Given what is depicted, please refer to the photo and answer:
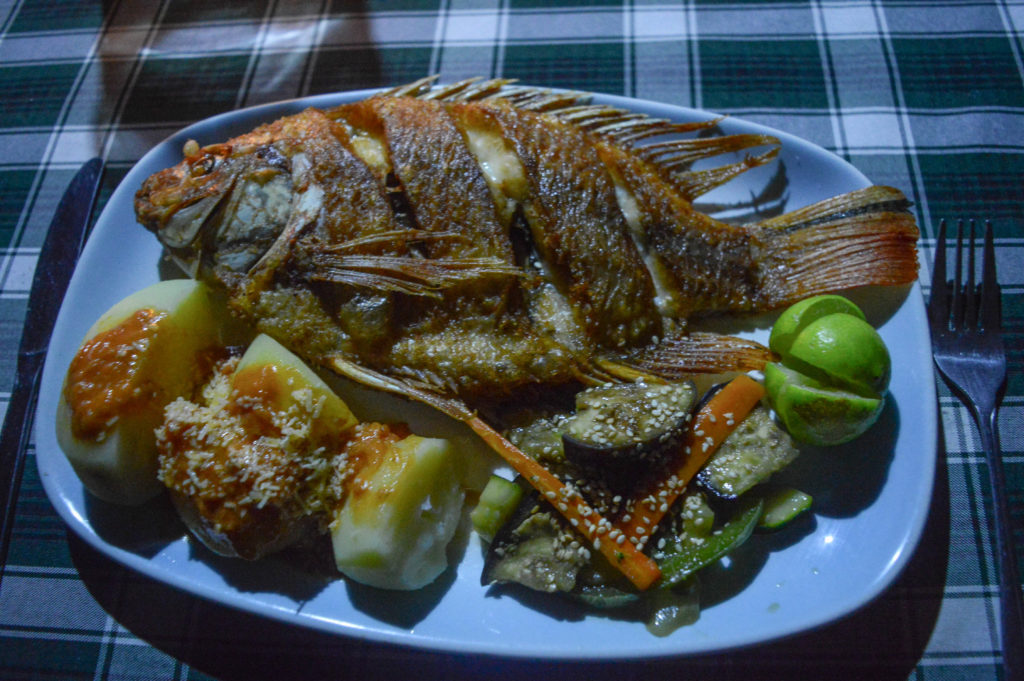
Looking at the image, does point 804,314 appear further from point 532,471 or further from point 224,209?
point 224,209

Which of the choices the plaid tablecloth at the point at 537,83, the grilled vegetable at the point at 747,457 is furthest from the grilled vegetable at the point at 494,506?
the grilled vegetable at the point at 747,457

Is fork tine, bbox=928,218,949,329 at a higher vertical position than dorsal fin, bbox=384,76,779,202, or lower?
lower

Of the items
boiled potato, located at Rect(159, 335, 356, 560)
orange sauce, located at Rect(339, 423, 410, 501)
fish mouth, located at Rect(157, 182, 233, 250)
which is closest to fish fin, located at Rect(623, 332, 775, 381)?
orange sauce, located at Rect(339, 423, 410, 501)

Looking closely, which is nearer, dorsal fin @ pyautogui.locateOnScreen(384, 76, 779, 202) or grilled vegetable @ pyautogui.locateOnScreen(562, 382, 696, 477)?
grilled vegetable @ pyautogui.locateOnScreen(562, 382, 696, 477)

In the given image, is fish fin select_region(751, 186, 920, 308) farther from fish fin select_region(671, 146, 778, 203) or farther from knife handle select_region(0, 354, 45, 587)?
knife handle select_region(0, 354, 45, 587)

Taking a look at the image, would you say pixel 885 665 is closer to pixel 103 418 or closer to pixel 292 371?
pixel 292 371

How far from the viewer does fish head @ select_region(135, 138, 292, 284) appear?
1.96m

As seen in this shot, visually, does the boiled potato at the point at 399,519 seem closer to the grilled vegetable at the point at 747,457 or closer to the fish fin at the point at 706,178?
the grilled vegetable at the point at 747,457

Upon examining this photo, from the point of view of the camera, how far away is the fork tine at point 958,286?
2119 mm

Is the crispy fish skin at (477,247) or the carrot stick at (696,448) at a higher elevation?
the crispy fish skin at (477,247)

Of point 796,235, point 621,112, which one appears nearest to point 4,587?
point 621,112

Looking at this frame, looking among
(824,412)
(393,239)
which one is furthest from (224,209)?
(824,412)

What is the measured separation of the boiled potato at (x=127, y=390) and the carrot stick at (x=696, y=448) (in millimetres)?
1278

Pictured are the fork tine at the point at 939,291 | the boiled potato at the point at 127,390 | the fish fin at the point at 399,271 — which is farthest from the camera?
the fork tine at the point at 939,291
